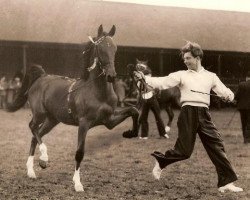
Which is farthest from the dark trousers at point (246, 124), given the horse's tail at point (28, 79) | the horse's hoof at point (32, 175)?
the horse's hoof at point (32, 175)

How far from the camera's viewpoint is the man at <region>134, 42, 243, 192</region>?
741 centimetres

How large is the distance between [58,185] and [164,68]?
87.7 feet

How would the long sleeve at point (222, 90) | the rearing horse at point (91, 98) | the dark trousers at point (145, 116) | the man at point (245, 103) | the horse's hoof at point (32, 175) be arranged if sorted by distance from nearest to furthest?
the long sleeve at point (222, 90), the rearing horse at point (91, 98), the horse's hoof at point (32, 175), the man at point (245, 103), the dark trousers at point (145, 116)

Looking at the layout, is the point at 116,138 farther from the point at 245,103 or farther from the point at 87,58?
the point at 87,58

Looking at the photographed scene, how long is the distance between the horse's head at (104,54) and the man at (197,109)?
1.28 ft

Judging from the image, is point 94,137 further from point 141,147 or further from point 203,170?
point 203,170

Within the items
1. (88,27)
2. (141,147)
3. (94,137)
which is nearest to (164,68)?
(88,27)

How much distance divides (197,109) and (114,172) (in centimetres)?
248

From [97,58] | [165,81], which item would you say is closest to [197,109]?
[165,81]

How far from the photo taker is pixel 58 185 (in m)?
8.03

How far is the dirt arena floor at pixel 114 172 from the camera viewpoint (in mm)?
7365

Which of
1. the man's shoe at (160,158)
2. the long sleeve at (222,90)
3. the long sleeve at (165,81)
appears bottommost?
the man's shoe at (160,158)

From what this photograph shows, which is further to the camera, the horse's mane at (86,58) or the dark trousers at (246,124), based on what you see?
the dark trousers at (246,124)

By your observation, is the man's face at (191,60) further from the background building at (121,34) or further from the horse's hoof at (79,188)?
the background building at (121,34)
